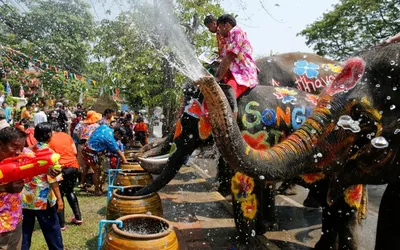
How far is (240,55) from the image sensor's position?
467 centimetres

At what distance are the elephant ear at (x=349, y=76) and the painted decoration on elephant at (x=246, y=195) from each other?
1.84m

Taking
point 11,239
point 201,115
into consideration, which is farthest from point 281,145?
point 11,239

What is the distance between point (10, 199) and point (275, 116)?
3.03 m

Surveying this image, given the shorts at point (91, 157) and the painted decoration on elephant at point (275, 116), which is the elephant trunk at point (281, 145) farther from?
the shorts at point (91, 157)

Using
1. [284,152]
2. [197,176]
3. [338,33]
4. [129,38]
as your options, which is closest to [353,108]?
[284,152]

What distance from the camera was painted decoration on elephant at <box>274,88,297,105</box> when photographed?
4.60 m

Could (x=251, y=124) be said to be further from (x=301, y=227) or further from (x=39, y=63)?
(x=39, y=63)

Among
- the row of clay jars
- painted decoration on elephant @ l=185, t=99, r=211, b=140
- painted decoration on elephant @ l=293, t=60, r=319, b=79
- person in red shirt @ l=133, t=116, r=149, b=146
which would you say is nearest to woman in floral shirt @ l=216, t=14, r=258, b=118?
painted decoration on elephant @ l=185, t=99, r=211, b=140

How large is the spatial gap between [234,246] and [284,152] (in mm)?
2202

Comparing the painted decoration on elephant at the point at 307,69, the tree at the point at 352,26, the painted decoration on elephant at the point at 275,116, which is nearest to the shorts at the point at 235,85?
the painted decoration on elephant at the point at 275,116

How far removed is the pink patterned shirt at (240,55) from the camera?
455cm

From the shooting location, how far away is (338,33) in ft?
71.5

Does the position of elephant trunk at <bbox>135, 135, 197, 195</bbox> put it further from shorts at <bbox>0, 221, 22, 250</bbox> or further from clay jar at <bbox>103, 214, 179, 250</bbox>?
shorts at <bbox>0, 221, 22, 250</bbox>

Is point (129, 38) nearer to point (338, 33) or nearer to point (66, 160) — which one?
point (66, 160)
